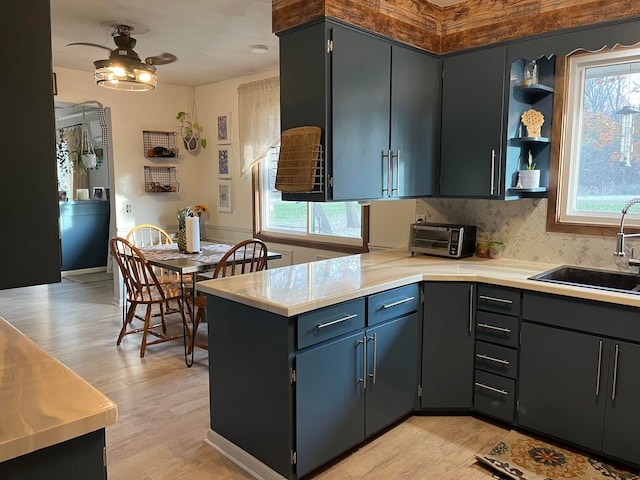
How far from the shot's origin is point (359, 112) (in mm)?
2695

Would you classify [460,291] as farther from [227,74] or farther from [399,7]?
[227,74]

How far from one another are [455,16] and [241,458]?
9.43ft

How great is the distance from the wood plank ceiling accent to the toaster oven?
1141 mm

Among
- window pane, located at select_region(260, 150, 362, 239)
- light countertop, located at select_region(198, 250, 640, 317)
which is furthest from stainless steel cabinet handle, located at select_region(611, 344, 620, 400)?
window pane, located at select_region(260, 150, 362, 239)

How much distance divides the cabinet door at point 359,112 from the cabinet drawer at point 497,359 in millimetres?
1061

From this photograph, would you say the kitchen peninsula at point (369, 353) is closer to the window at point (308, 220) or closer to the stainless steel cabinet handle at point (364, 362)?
the stainless steel cabinet handle at point (364, 362)

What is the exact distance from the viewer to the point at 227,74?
512 centimetres

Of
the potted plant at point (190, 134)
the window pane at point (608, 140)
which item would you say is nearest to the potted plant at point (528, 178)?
the window pane at point (608, 140)

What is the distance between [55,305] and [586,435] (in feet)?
17.3

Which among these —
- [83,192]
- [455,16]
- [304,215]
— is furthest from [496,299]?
[83,192]

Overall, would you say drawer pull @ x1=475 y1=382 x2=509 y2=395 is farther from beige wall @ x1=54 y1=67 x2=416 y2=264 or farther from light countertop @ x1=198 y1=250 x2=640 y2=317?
beige wall @ x1=54 y1=67 x2=416 y2=264

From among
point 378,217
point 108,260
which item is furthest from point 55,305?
point 378,217

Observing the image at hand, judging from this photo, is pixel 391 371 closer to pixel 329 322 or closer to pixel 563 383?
pixel 329 322

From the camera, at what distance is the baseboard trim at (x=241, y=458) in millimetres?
2264
